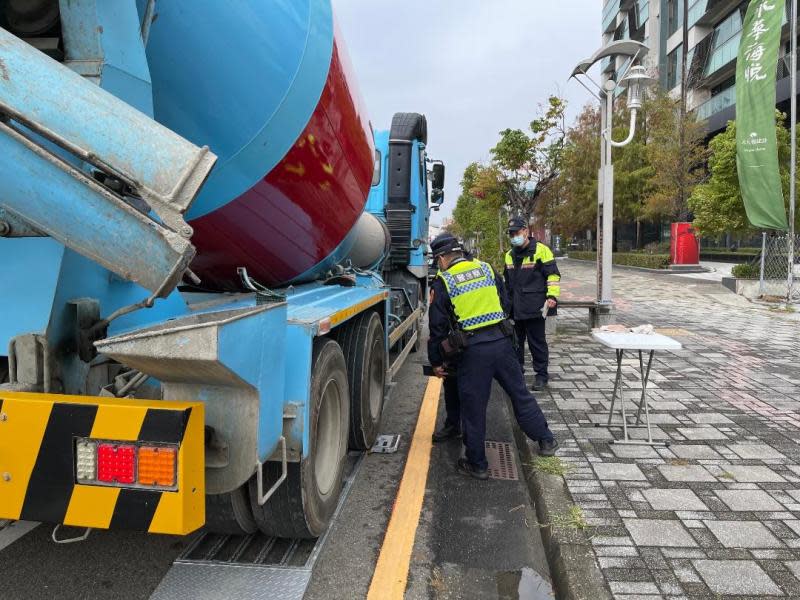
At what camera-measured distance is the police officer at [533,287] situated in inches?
232

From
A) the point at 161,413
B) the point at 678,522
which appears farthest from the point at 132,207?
the point at 678,522

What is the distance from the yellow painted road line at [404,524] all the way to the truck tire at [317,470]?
37 centimetres

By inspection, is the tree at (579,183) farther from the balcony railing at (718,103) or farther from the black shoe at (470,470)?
the black shoe at (470,470)

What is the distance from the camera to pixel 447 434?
4781 mm

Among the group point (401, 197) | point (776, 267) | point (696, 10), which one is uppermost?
point (696, 10)

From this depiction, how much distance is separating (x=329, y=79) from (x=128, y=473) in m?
2.31

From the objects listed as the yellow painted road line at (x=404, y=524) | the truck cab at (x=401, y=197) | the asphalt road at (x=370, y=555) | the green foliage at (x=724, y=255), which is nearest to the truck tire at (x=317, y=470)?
the asphalt road at (x=370, y=555)

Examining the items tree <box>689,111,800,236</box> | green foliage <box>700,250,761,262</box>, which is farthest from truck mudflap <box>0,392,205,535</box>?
green foliage <box>700,250,761,262</box>

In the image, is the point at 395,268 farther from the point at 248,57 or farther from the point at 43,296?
the point at 43,296

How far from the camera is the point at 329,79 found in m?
3.24

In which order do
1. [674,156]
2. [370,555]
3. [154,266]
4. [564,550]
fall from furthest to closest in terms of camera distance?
[674,156] → [370,555] → [564,550] → [154,266]

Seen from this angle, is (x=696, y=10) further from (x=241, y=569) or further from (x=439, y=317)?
(x=241, y=569)

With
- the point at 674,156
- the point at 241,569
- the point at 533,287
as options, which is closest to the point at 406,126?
the point at 533,287

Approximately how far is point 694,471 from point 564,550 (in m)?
1.53
